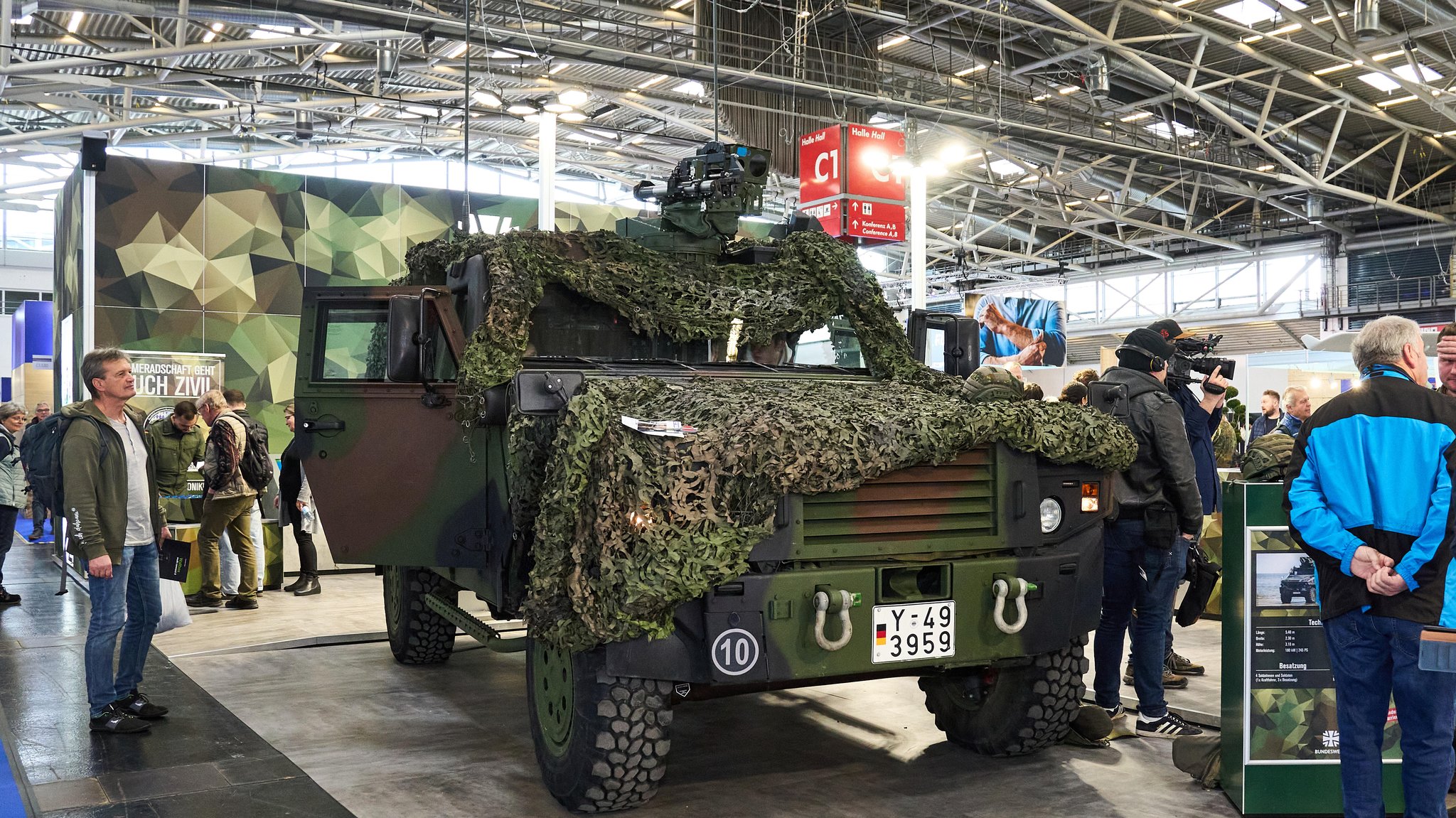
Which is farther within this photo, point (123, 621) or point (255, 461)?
point (255, 461)

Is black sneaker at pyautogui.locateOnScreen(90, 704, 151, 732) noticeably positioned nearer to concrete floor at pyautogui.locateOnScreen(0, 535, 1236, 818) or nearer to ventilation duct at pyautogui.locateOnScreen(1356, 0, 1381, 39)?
concrete floor at pyautogui.locateOnScreen(0, 535, 1236, 818)

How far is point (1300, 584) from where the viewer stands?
4.68m

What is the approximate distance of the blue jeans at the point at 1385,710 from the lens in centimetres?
373

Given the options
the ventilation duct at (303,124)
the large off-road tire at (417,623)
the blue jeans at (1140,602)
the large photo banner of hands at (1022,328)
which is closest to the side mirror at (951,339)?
the blue jeans at (1140,602)

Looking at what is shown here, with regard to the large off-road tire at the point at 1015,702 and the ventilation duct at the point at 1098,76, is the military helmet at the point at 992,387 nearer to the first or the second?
the large off-road tire at the point at 1015,702

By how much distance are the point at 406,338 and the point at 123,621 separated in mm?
2078

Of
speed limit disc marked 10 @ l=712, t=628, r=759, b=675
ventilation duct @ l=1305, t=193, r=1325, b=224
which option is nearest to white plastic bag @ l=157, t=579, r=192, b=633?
speed limit disc marked 10 @ l=712, t=628, r=759, b=675

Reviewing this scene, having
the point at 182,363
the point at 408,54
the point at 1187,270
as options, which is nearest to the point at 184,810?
the point at 182,363

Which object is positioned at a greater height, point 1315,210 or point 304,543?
point 1315,210

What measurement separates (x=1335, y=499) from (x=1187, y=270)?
3289 cm

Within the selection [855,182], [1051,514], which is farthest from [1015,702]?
[855,182]

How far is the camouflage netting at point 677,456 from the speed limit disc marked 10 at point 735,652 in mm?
187

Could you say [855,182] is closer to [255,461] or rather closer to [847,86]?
[847,86]

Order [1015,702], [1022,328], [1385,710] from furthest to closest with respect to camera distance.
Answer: [1022,328], [1015,702], [1385,710]
